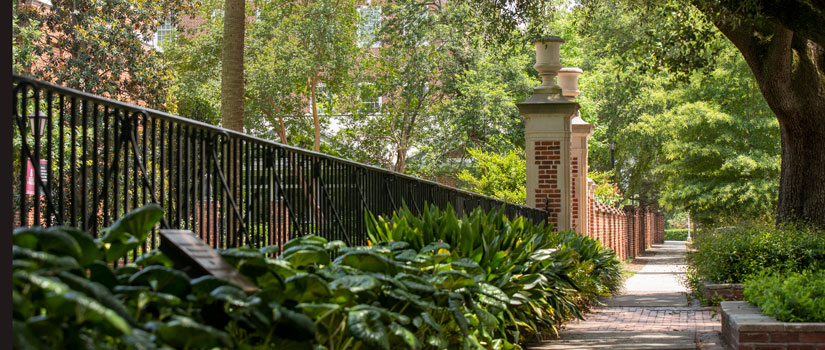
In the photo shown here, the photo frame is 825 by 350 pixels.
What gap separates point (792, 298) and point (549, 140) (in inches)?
347

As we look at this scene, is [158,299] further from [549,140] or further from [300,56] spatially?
[300,56]

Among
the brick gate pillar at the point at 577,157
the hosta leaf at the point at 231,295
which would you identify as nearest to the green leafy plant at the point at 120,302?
the hosta leaf at the point at 231,295

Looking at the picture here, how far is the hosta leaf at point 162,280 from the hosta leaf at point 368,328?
0.78m

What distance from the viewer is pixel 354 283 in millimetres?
3664

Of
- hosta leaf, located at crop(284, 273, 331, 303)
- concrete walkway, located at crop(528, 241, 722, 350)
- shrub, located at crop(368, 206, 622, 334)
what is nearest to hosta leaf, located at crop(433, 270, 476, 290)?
shrub, located at crop(368, 206, 622, 334)

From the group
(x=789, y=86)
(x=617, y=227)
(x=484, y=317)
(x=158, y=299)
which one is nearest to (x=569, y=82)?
(x=789, y=86)

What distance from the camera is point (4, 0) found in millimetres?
2309

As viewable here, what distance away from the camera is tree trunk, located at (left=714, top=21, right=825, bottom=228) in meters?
13.6

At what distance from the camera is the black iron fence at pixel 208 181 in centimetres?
359

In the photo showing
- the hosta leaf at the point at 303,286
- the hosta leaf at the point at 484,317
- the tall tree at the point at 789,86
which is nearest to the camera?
the hosta leaf at the point at 303,286

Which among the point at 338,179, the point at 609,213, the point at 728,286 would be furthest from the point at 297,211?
the point at 609,213

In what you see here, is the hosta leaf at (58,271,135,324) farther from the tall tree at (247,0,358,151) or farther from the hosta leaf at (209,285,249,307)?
the tall tree at (247,0,358,151)

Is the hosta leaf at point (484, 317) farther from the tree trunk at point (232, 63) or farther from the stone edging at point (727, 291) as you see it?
the tree trunk at point (232, 63)

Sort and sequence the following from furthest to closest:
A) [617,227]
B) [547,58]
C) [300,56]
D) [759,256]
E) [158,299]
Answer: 1. [300,56]
2. [617,227]
3. [547,58]
4. [759,256]
5. [158,299]
